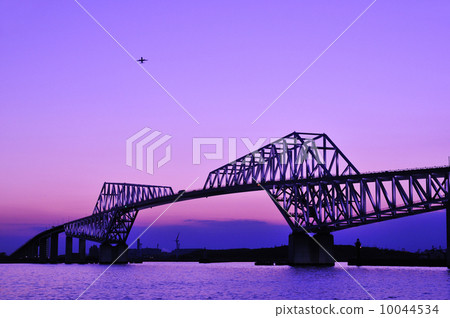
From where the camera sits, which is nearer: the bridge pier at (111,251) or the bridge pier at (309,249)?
the bridge pier at (309,249)

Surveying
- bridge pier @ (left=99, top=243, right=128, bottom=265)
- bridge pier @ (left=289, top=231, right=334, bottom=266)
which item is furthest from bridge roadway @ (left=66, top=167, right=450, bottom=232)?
bridge pier @ (left=99, top=243, right=128, bottom=265)

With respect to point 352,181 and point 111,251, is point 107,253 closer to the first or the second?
point 111,251

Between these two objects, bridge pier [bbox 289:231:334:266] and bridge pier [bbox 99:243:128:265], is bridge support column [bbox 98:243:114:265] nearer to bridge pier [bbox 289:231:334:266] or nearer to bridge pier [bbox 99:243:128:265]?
bridge pier [bbox 99:243:128:265]

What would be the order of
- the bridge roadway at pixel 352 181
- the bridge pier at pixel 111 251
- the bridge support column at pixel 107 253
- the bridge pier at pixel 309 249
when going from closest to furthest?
the bridge roadway at pixel 352 181, the bridge pier at pixel 309 249, the bridge support column at pixel 107 253, the bridge pier at pixel 111 251

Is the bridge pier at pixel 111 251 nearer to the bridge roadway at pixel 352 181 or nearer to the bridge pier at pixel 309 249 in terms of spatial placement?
the bridge roadway at pixel 352 181

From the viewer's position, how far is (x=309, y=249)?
126 meters

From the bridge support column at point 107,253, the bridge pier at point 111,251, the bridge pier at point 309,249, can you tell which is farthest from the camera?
the bridge pier at point 111,251

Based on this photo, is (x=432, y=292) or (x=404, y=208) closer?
(x=432, y=292)

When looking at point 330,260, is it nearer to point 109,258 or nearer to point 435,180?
point 435,180

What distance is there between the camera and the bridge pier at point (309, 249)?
124500mm

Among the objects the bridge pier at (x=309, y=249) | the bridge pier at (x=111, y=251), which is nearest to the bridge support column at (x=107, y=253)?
the bridge pier at (x=111, y=251)
